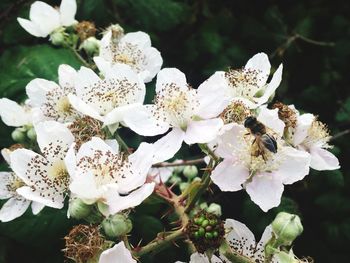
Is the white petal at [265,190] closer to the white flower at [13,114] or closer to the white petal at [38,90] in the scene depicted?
the white petal at [38,90]

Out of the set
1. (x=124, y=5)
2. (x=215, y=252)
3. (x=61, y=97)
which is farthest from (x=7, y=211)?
(x=124, y=5)

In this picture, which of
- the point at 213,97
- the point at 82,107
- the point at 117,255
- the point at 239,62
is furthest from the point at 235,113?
the point at 239,62

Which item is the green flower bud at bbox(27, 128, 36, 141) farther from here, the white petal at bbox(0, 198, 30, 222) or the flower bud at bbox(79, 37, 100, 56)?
the flower bud at bbox(79, 37, 100, 56)

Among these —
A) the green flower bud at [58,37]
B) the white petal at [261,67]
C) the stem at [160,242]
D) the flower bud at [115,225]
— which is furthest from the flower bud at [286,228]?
the green flower bud at [58,37]

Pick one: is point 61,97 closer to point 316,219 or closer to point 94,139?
point 94,139

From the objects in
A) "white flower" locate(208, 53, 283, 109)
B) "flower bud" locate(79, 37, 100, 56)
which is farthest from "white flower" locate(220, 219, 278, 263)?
"flower bud" locate(79, 37, 100, 56)

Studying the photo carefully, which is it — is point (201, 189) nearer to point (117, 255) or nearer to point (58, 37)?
point (117, 255)

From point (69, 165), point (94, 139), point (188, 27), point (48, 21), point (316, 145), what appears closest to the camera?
point (69, 165)
